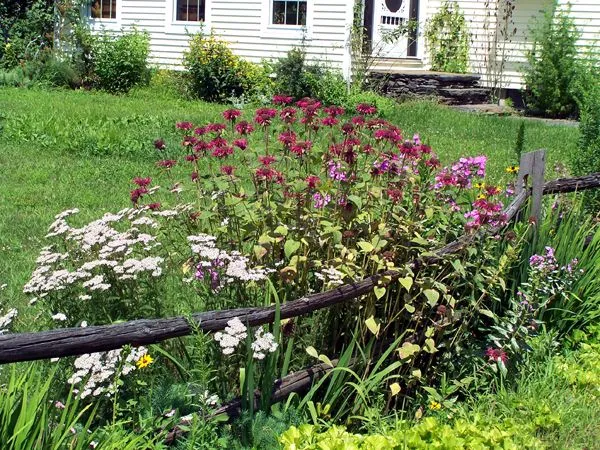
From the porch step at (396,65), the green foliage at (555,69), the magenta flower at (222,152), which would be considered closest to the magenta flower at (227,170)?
the magenta flower at (222,152)

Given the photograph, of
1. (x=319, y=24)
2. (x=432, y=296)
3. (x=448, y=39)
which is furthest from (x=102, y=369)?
(x=448, y=39)

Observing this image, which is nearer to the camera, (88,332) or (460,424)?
(88,332)

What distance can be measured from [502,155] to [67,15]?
1068 cm

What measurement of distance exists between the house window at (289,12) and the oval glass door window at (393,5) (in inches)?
86.2

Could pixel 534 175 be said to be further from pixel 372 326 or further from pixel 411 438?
pixel 411 438

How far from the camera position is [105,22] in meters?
17.6

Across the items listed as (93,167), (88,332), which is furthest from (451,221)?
(93,167)

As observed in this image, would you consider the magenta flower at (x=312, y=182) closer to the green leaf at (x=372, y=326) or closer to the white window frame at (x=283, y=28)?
the green leaf at (x=372, y=326)

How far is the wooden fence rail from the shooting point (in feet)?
7.66

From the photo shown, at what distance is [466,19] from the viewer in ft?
58.2

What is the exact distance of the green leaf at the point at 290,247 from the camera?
342cm

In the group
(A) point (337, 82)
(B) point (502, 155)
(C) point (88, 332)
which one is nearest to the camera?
(C) point (88, 332)

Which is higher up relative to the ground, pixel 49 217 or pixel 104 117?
pixel 104 117

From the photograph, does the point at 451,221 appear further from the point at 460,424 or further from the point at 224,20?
the point at 224,20
